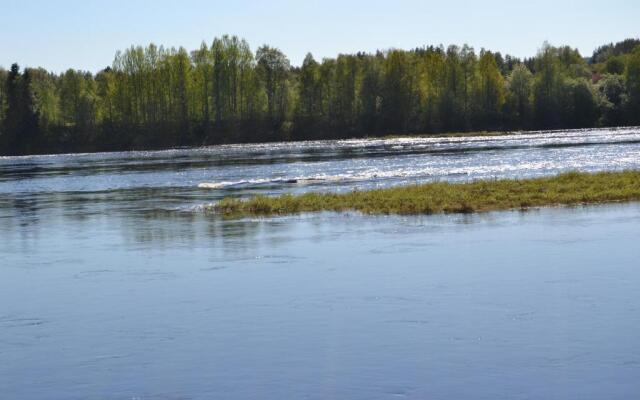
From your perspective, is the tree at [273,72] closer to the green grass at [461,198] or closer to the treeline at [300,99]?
the treeline at [300,99]

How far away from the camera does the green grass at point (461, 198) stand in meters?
38.2

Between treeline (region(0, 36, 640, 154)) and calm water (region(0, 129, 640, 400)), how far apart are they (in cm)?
11200

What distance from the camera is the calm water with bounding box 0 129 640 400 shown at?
48.9 ft

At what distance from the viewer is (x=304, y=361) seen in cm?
1602

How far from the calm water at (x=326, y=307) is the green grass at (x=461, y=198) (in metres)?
2.12

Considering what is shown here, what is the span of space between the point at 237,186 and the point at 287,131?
94981 mm

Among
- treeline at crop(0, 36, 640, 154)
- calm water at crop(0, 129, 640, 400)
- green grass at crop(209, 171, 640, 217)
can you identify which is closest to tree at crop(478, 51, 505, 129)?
treeline at crop(0, 36, 640, 154)

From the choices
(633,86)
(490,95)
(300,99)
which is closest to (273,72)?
(300,99)

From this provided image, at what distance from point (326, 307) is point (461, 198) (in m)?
20.3

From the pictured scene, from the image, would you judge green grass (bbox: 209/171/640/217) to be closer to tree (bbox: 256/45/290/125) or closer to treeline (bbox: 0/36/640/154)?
treeline (bbox: 0/36/640/154)

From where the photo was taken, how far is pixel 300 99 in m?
165

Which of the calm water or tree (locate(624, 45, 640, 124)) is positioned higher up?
tree (locate(624, 45, 640, 124))

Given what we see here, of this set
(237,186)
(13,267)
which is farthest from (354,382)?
(237,186)

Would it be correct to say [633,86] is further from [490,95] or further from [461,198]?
[461,198]
